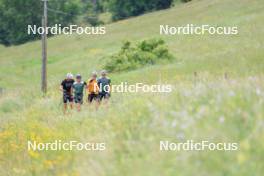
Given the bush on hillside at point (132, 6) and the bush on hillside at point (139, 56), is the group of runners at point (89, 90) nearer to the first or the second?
the bush on hillside at point (139, 56)

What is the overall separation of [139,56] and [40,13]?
4875 cm

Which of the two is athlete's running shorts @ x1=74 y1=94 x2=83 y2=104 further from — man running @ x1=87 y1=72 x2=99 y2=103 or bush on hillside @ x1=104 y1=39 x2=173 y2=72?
bush on hillside @ x1=104 y1=39 x2=173 y2=72

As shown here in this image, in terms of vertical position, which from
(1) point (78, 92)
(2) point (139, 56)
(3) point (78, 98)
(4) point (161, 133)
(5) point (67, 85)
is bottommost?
(4) point (161, 133)

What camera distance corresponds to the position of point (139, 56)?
124 feet

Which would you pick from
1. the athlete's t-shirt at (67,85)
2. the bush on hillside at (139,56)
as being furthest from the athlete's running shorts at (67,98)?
the bush on hillside at (139,56)

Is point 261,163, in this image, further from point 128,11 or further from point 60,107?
point 128,11

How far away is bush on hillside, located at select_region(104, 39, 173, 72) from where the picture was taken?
3709cm

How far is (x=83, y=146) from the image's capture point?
910cm

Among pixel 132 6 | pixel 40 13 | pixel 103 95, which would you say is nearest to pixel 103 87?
pixel 103 95

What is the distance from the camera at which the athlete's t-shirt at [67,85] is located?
19.4 metres

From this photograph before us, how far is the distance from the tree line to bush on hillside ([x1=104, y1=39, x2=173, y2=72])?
4361 centimetres

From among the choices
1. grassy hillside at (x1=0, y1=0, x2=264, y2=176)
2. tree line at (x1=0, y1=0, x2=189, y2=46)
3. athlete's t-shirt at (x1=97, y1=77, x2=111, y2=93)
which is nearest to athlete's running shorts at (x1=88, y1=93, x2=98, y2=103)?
athlete's t-shirt at (x1=97, y1=77, x2=111, y2=93)

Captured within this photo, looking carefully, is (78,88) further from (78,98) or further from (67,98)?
(67,98)

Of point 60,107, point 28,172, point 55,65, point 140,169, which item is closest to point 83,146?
point 28,172
